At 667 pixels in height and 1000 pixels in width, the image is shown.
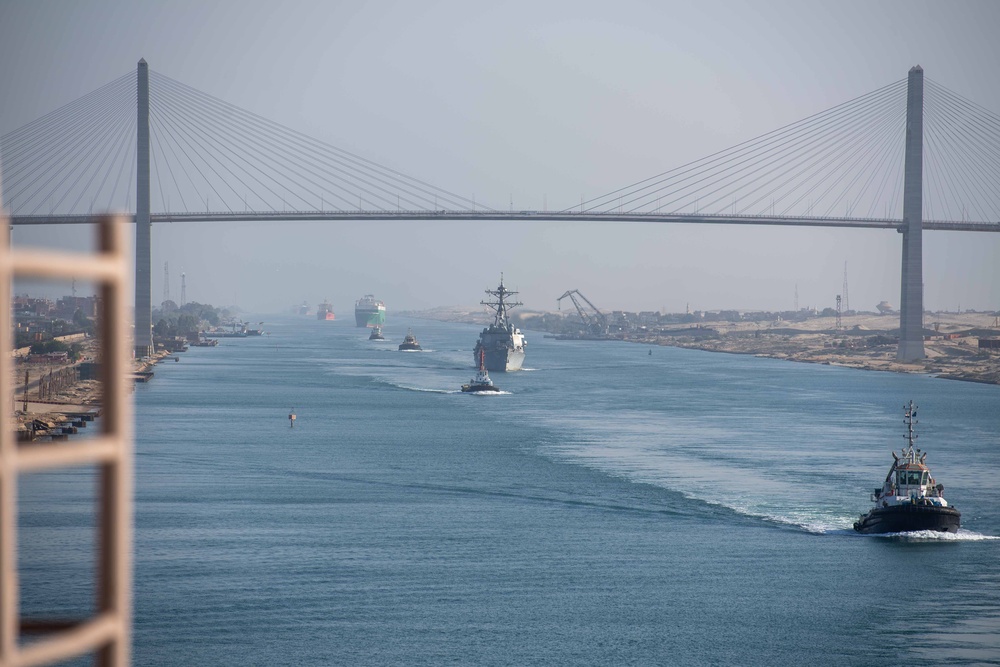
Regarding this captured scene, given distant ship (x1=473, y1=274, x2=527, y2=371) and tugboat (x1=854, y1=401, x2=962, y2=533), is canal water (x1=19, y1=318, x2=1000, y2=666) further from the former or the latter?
distant ship (x1=473, y1=274, x2=527, y2=371)

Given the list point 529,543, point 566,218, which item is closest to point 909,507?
point 529,543

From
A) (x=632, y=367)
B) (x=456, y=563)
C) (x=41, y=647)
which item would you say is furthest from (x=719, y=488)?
(x=632, y=367)

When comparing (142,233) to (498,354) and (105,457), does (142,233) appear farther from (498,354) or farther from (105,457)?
(105,457)

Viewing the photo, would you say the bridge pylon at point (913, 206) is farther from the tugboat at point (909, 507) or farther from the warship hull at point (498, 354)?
the tugboat at point (909, 507)

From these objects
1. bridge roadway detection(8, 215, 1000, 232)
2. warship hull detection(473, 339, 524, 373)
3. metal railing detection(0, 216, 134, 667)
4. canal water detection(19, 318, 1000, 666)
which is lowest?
canal water detection(19, 318, 1000, 666)

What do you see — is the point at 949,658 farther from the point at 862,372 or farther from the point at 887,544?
the point at 862,372

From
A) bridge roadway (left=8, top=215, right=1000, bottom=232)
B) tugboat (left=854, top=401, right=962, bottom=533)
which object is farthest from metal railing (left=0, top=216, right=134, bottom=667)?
bridge roadway (left=8, top=215, right=1000, bottom=232)
